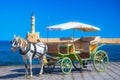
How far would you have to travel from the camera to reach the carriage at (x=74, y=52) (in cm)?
1459

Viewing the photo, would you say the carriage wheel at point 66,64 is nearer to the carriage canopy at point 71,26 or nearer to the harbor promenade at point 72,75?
the harbor promenade at point 72,75

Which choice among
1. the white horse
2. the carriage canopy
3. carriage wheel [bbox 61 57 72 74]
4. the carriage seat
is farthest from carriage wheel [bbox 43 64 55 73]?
the carriage canopy

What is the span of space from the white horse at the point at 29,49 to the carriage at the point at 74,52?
1.43 feet

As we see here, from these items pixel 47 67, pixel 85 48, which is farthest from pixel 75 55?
pixel 47 67

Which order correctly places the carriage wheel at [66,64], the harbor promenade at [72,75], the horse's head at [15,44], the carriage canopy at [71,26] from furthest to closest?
the carriage canopy at [71,26] < the carriage wheel at [66,64] < the harbor promenade at [72,75] < the horse's head at [15,44]

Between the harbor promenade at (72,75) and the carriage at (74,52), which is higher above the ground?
the carriage at (74,52)

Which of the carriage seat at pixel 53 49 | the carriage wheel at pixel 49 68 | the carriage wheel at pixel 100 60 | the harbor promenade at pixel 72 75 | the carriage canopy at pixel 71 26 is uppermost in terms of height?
the carriage canopy at pixel 71 26

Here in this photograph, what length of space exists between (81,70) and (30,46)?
284cm

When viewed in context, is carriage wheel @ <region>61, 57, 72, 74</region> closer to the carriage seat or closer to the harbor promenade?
the harbor promenade

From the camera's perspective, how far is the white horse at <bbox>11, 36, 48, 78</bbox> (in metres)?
13.0

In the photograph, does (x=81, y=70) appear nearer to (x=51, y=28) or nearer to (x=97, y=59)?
(x=97, y=59)

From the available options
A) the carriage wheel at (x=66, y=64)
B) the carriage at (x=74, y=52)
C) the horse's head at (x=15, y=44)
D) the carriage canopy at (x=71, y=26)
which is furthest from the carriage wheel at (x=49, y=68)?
the horse's head at (x=15, y=44)

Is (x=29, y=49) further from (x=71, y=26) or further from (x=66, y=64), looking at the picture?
(x=71, y=26)

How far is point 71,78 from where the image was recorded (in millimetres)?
13352
